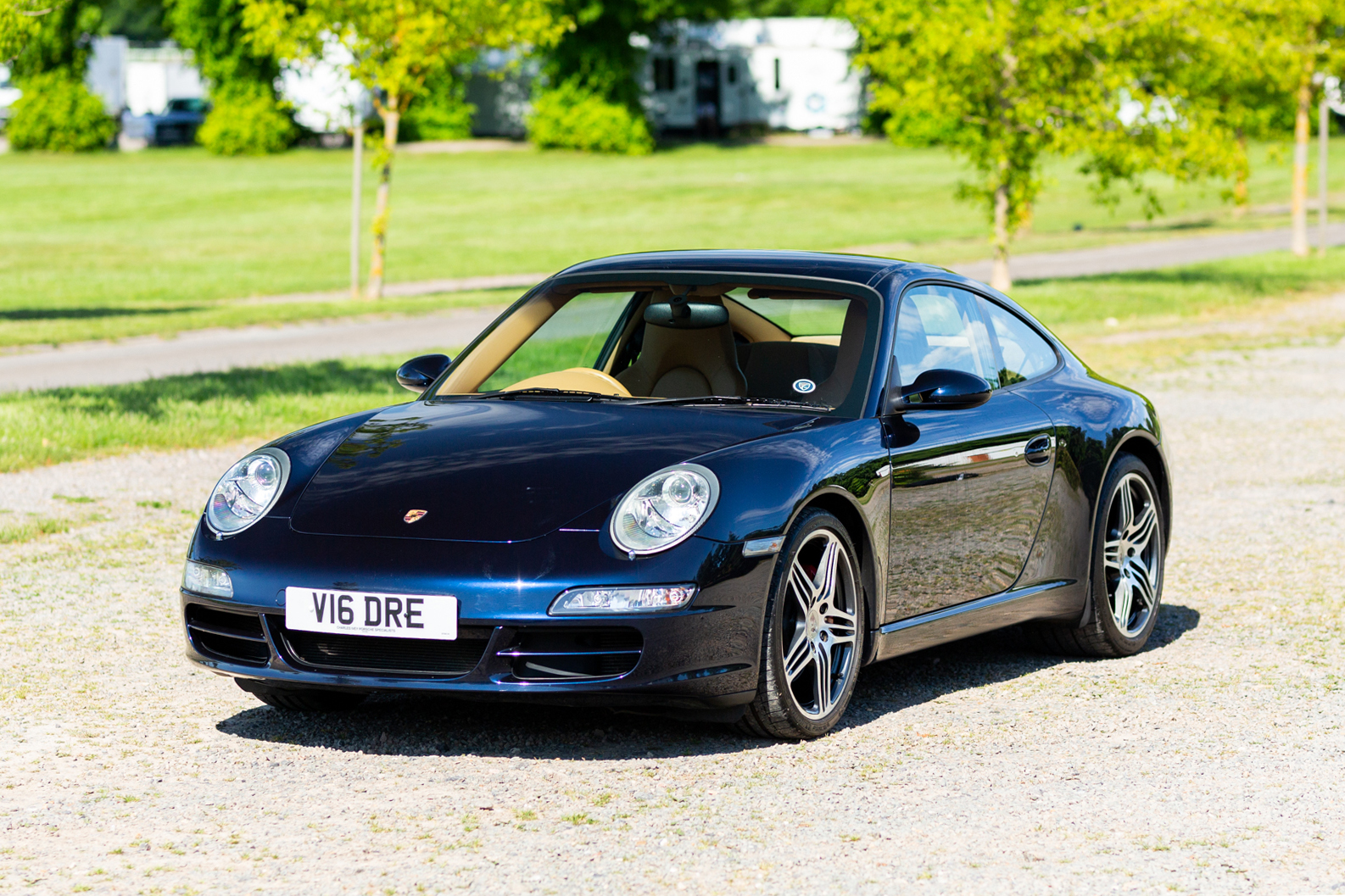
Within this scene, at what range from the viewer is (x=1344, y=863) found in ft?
14.3

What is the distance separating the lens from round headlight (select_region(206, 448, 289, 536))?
17.7 ft

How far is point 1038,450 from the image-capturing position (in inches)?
255

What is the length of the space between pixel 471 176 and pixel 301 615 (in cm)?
5693

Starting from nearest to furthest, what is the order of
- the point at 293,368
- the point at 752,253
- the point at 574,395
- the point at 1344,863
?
the point at 1344,863 → the point at 574,395 → the point at 752,253 → the point at 293,368

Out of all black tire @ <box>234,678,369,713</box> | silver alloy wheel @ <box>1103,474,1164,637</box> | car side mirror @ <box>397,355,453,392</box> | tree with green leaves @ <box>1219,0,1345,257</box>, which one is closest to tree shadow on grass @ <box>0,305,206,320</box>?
tree with green leaves @ <box>1219,0,1345,257</box>

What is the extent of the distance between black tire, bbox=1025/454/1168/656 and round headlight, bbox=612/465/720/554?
2132 mm

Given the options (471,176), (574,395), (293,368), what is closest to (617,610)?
(574,395)

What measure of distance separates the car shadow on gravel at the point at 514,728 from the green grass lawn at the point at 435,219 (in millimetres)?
16066

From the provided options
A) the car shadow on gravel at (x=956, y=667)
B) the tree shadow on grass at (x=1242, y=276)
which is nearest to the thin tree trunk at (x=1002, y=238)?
the tree shadow on grass at (x=1242, y=276)

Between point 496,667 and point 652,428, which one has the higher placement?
point 652,428

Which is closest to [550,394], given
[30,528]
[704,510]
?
[704,510]

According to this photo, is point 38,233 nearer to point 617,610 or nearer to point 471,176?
point 471,176

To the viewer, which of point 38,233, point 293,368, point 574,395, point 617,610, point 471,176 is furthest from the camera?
point 471,176

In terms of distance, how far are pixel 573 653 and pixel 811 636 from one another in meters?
0.79
